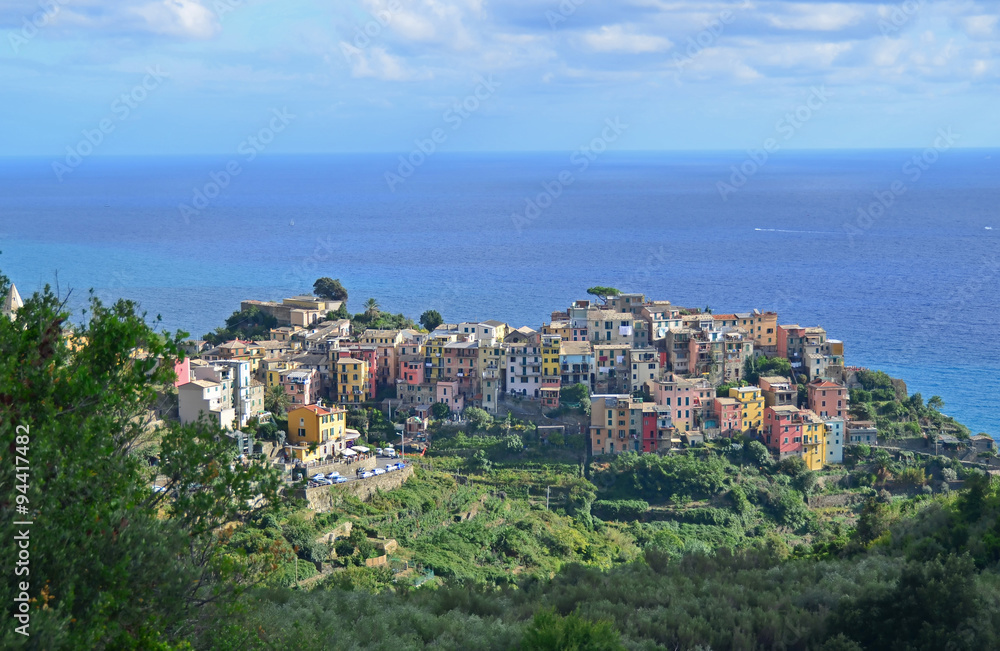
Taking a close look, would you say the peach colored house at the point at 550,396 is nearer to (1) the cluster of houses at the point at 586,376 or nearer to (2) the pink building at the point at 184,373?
(1) the cluster of houses at the point at 586,376

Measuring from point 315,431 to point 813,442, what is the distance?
1157 cm

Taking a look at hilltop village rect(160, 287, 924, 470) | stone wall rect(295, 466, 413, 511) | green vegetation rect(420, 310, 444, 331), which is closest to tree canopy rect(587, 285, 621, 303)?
hilltop village rect(160, 287, 924, 470)

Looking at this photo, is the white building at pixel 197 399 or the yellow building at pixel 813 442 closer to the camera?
the white building at pixel 197 399

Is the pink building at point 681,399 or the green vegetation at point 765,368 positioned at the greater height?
the green vegetation at point 765,368

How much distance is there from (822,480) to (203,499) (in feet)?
67.3

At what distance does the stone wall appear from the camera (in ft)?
74.0

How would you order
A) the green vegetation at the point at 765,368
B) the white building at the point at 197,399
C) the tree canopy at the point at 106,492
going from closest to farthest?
the tree canopy at the point at 106,492, the white building at the point at 197,399, the green vegetation at the point at 765,368

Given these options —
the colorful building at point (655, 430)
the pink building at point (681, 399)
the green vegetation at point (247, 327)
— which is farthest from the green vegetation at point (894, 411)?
the green vegetation at point (247, 327)

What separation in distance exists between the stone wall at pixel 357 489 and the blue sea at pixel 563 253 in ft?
57.0

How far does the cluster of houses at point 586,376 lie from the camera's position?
2588 centimetres

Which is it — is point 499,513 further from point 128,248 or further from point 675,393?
point 128,248

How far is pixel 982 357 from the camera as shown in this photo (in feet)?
136

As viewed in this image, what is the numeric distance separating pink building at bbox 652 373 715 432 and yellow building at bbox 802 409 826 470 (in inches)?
96.2

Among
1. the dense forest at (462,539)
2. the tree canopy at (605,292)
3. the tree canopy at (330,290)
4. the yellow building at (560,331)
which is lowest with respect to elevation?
the dense forest at (462,539)
